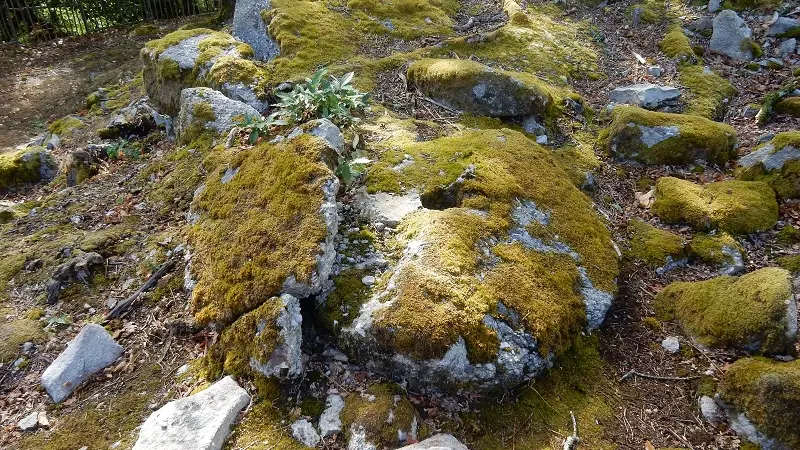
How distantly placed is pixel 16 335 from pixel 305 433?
2.89 metres

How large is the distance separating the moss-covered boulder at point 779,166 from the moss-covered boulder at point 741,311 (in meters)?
2.17

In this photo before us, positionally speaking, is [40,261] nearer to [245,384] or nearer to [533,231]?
[245,384]

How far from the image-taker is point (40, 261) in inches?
197

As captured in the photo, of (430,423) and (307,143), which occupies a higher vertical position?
(307,143)

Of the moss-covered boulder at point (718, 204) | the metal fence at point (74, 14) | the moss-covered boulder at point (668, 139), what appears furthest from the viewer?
the metal fence at point (74, 14)

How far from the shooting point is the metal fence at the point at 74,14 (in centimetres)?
1334

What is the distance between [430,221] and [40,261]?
4.00 metres

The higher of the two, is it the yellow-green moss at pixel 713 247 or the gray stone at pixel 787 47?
the gray stone at pixel 787 47

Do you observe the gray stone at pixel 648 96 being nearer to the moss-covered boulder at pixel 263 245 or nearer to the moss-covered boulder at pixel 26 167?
the moss-covered boulder at pixel 263 245

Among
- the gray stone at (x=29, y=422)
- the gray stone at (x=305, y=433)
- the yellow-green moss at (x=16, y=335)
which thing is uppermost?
the gray stone at (x=305, y=433)

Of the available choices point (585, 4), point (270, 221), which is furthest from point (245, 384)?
point (585, 4)

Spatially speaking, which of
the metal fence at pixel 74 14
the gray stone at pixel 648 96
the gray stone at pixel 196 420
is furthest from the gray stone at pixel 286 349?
the metal fence at pixel 74 14

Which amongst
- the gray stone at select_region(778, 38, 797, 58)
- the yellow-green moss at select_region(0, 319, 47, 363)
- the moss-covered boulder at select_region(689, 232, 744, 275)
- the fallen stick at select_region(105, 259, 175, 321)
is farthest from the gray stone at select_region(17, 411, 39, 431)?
the gray stone at select_region(778, 38, 797, 58)

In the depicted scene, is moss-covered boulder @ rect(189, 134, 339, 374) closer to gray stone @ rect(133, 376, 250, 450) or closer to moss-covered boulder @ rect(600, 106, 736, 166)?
gray stone @ rect(133, 376, 250, 450)
